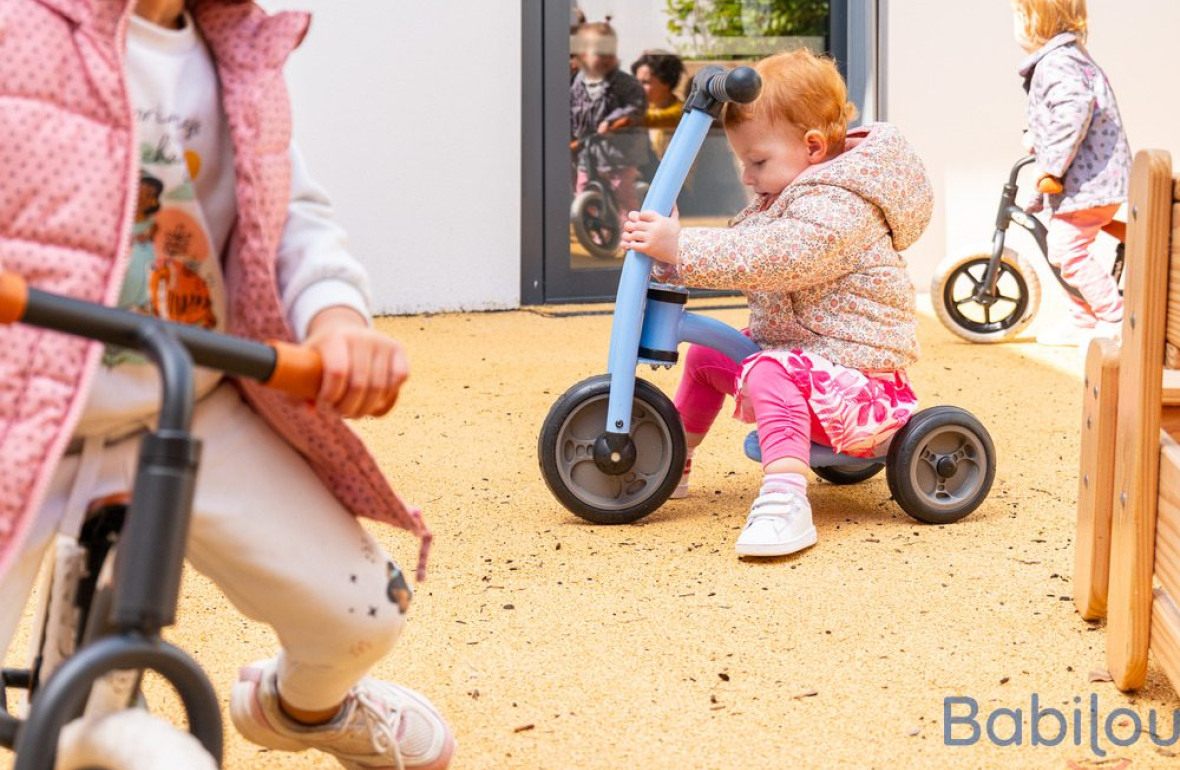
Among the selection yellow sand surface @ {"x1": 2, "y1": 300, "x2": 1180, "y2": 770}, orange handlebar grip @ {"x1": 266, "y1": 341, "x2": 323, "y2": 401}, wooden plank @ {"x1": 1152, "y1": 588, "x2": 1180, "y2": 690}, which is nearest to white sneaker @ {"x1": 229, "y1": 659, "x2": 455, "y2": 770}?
yellow sand surface @ {"x1": 2, "y1": 300, "x2": 1180, "y2": 770}

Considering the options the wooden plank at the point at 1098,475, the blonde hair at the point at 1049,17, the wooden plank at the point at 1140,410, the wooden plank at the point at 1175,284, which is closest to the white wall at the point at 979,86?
the blonde hair at the point at 1049,17

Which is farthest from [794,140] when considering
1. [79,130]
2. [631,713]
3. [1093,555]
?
[79,130]

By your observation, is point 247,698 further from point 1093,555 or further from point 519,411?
point 519,411

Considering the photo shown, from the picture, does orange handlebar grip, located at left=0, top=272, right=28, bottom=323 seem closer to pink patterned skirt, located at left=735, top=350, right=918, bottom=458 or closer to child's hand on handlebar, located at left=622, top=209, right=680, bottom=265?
child's hand on handlebar, located at left=622, top=209, right=680, bottom=265

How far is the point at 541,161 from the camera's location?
20.8ft

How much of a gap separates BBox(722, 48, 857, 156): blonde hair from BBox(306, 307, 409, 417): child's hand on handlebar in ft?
5.97

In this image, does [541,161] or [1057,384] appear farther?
[541,161]

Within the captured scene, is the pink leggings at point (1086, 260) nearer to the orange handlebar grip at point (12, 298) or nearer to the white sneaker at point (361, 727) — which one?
the white sneaker at point (361, 727)

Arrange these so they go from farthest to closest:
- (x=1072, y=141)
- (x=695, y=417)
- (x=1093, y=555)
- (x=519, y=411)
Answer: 1. (x=1072, y=141)
2. (x=519, y=411)
3. (x=695, y=417)
4. (x=1093, y=555)

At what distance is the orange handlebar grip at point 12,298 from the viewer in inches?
38.1

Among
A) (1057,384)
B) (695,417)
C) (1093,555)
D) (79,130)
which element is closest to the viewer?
(79,130)

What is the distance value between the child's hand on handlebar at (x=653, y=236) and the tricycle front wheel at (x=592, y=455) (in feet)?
0.85

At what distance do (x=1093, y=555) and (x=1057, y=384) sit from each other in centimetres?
239

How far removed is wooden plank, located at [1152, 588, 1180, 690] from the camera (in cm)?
190
